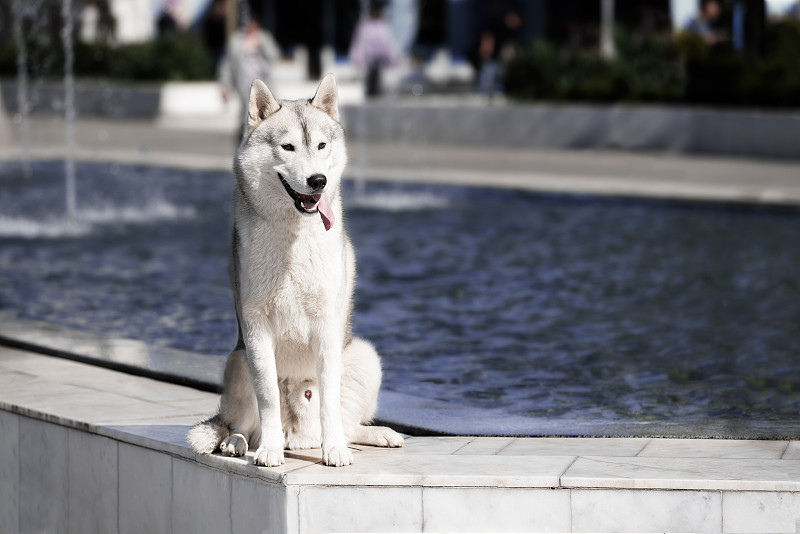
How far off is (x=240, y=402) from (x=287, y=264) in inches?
25.1

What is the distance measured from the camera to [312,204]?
4867mm

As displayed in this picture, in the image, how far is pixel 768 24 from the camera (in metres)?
22.0

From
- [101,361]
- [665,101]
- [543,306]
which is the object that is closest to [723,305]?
[543,306]

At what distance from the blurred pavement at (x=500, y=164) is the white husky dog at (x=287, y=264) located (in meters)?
10.7

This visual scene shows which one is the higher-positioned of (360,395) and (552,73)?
(552,73)

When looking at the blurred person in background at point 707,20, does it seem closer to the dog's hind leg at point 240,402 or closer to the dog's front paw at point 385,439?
the dog's front paw at point 385,439

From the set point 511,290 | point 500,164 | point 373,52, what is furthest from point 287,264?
point 373,52

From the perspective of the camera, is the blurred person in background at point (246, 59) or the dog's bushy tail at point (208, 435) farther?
the blurred person in background at point (246, 59)


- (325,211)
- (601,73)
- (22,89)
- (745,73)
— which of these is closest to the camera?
(325,211)

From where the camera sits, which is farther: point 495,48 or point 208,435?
point 495,48

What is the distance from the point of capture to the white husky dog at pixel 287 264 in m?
4.88

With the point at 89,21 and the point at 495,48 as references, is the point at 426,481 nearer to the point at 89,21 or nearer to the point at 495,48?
the point at 495,48

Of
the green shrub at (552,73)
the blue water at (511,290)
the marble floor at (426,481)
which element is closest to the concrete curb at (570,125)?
the green shrub at (552,73)

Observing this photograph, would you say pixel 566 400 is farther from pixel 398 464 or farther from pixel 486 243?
pixel 486 243
